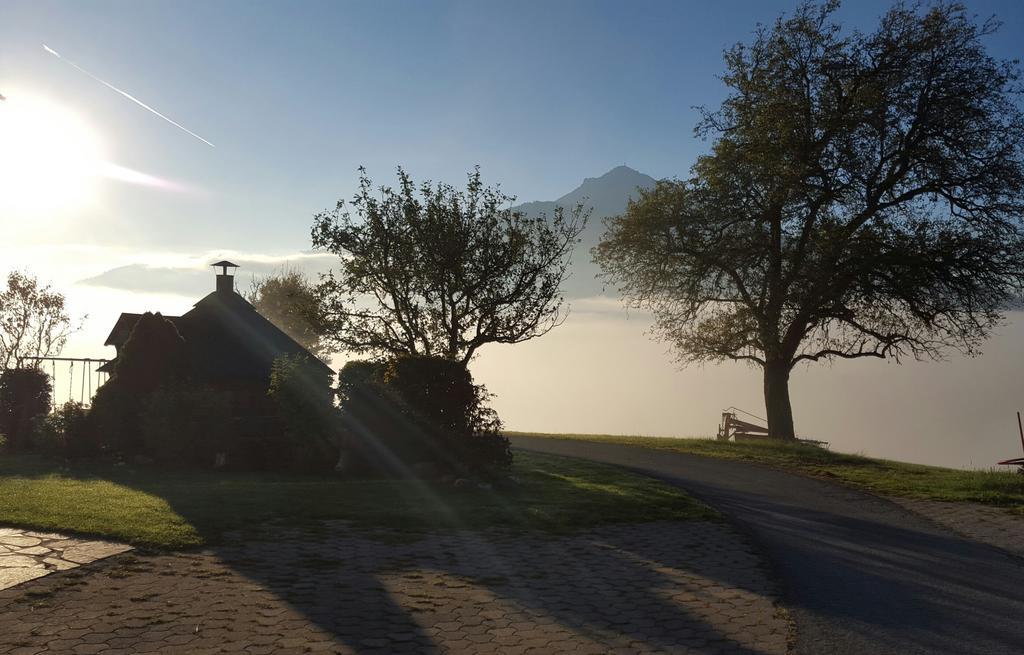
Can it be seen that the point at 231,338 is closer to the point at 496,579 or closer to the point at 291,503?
the point at 291,503

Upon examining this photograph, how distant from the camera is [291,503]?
13562mm

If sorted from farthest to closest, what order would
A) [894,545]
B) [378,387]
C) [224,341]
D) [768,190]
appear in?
[224,341], [768,190], [378,387], [894,545]

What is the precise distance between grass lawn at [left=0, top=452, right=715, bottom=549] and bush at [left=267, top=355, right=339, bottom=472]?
3.65ft

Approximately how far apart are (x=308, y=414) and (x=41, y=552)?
1012 centimetres

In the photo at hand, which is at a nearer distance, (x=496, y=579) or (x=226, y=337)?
(x=496, y=579)

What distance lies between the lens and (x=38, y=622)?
22.5ft

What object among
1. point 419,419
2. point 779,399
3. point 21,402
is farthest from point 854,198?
point 21,402

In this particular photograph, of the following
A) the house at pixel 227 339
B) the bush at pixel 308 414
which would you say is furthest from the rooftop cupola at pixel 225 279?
the bush at pixel 308 414

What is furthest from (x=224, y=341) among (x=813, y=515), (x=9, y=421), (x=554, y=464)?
(x=813, y=515)

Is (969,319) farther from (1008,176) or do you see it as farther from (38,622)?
(38,622)

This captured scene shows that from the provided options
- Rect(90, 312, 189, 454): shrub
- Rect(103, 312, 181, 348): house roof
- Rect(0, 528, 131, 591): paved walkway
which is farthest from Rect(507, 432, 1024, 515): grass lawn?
Rect(103, 312, 181, 348): house roof

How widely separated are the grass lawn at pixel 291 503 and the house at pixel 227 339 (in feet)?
35.8

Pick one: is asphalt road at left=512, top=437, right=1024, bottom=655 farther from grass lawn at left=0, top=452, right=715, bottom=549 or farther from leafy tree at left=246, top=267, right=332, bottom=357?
leafy tree at left=246, top=267, right=332, bottom=357

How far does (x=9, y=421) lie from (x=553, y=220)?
18422 millimetres
